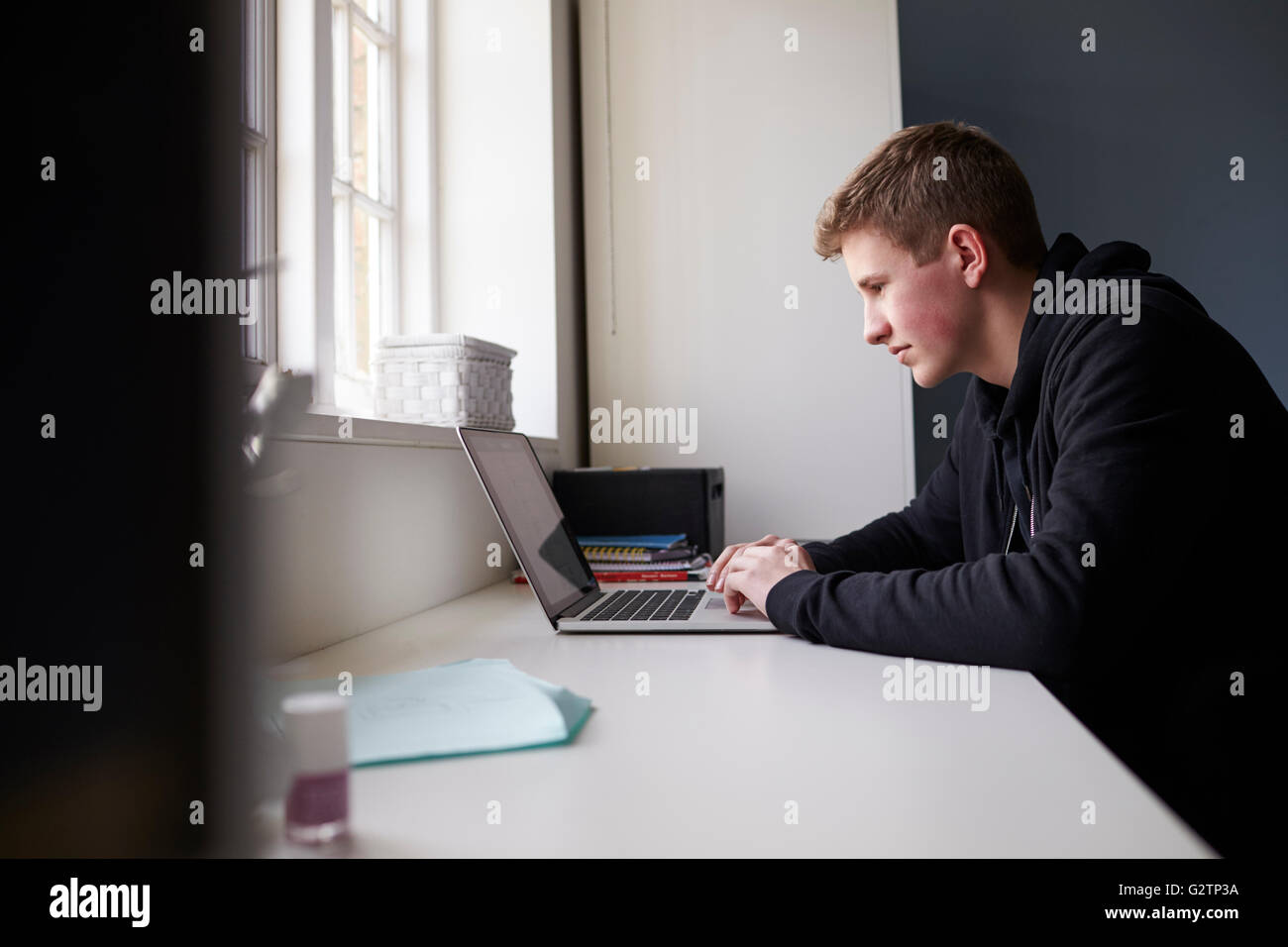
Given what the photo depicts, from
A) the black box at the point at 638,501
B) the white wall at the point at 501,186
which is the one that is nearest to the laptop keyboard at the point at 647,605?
the black box at the point at 638,501

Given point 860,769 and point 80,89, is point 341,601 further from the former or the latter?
point 80,89

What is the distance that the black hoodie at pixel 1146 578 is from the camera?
2.92ft

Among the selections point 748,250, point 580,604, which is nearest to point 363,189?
point 748,250

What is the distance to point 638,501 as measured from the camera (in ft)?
6.43

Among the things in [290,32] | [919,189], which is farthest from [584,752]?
[290,32]

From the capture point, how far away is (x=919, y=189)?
1.23 meters

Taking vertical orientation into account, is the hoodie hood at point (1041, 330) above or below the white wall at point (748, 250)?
below

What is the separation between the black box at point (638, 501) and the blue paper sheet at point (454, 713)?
1075 mm

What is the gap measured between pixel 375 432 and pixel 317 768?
813mm

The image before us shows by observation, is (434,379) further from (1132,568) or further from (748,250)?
(1132,568)

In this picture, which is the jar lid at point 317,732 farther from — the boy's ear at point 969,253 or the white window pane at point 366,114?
the white window pane at point 366,114

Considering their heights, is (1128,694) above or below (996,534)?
below

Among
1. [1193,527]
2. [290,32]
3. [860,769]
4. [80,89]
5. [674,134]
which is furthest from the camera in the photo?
[674,134]
